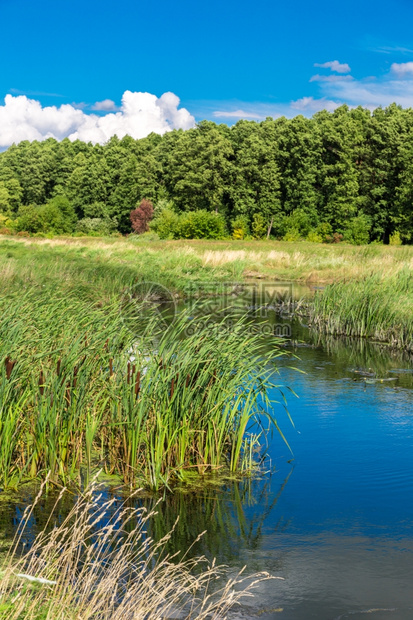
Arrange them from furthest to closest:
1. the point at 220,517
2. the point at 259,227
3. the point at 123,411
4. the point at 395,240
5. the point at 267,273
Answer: the point at 259,227
the point at 395,240
the point at 267,273
the point at 123,411
the point at 220,517

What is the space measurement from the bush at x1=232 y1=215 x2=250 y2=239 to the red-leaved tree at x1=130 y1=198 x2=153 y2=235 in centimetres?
814

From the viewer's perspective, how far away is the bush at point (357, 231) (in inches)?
1948

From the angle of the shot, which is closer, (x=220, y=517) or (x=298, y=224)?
(x=220, y=517)

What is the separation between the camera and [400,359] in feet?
38.1

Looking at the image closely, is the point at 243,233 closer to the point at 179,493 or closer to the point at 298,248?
the point at 298,248

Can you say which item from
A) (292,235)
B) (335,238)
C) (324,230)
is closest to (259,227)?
(324,230)

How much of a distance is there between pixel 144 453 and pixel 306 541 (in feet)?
5.31

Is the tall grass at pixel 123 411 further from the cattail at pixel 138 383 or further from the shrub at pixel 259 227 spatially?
the shrub at pixel 259 227

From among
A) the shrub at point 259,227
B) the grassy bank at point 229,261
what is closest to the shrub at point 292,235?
the shrub at point 259,227

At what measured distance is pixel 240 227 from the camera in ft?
180

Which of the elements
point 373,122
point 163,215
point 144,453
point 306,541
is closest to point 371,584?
point 306,541

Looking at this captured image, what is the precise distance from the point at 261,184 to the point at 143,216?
11198mm

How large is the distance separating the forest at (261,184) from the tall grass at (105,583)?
43.0 m

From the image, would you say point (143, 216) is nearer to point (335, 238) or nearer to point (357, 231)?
point (335, 238)
